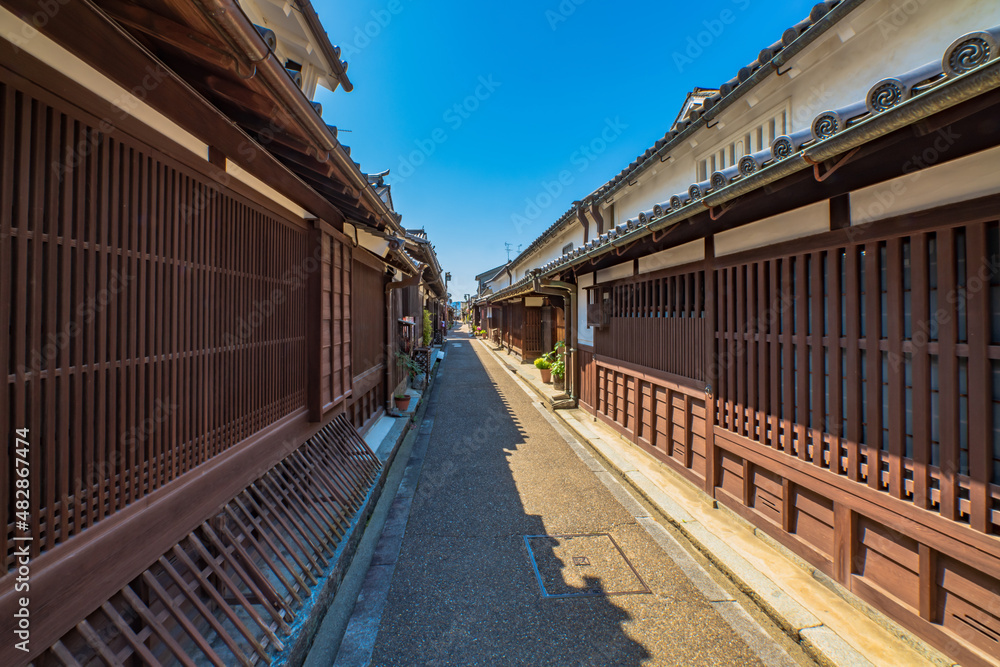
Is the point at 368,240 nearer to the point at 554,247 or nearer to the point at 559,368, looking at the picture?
the point at 559,368

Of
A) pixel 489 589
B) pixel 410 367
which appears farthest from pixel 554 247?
pixel 489 589

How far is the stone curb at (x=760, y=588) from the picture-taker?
2941 millimetres

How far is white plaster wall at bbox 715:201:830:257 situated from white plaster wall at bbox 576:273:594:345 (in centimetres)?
464

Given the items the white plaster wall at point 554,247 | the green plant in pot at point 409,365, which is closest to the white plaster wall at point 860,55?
the white plaster wall at point 554,247

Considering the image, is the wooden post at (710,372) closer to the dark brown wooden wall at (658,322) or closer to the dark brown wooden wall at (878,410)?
the dark brown wooden wall at (878,410)

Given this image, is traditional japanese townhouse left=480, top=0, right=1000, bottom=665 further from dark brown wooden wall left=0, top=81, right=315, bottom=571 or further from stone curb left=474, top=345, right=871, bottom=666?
dark brown wooden wall left=0, top=81, right=315, bottom=571

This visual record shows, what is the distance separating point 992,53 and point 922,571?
11.1 feet

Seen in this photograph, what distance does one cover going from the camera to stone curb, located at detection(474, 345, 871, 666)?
2.94 m

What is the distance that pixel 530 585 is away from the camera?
388cm

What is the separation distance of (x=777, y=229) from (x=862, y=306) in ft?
3.94

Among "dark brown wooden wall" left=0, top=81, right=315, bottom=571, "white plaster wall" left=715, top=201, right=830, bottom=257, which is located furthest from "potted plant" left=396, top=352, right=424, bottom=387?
"white plaster wall" left=715, top=201, right=830, bottom=257

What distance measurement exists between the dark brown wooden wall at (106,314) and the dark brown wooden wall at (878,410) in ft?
17.6

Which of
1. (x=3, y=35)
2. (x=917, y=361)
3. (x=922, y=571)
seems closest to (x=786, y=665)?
(x=922, y=571)

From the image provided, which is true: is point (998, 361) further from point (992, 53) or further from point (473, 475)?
point (473, 475)
